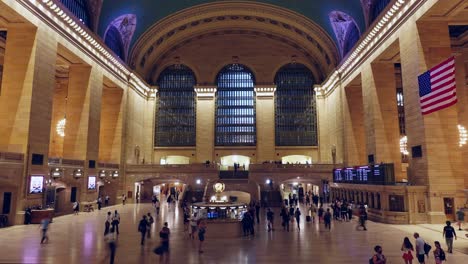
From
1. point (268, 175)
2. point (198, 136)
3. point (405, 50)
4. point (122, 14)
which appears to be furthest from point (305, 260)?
point (198, 136)

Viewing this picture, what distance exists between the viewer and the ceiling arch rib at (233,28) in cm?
3544

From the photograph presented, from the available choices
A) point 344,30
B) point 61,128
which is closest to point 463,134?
point 344,30

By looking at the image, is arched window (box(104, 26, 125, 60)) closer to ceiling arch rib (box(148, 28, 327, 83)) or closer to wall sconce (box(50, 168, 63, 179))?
ceiling arch rib (box(148, 28, 327, 83))

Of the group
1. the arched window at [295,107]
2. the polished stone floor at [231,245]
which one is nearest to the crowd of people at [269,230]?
the polished stone floor at [231,245]

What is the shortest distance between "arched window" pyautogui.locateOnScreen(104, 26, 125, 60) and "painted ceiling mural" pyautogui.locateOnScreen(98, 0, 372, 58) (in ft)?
2.31

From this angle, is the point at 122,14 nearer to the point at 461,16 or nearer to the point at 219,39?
the point at 219,39

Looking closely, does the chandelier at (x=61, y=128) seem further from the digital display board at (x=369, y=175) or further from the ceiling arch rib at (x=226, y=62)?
the digital display board at (x=369, y=175)

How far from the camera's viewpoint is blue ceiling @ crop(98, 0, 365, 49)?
27531 millimetres

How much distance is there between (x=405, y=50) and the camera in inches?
773

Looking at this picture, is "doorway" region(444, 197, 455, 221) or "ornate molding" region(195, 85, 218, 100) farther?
"ornate molding" region(195, 85, 218, 100)

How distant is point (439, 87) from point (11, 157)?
21.4 m

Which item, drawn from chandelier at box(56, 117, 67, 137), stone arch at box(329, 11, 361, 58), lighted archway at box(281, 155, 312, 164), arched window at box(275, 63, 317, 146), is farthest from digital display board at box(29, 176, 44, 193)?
lighted archway at box(281, 155, 312, 164)

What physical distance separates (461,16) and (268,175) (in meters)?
19.7

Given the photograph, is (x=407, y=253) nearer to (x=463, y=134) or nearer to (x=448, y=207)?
(x=448, y=207)
